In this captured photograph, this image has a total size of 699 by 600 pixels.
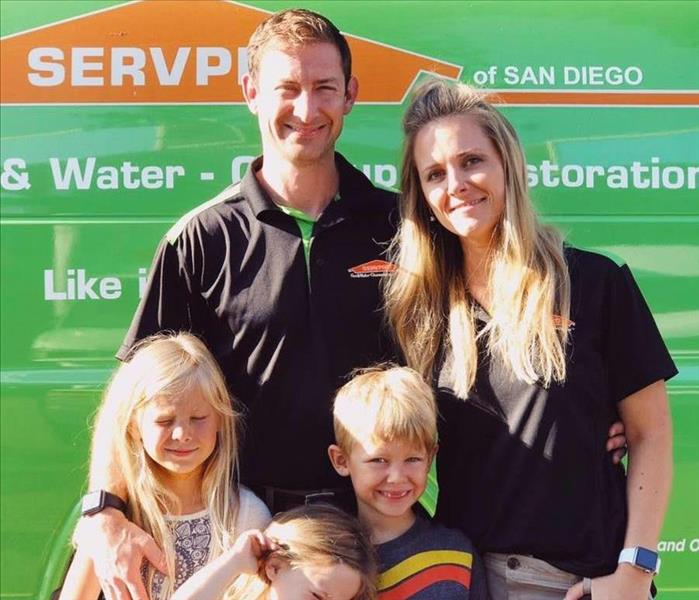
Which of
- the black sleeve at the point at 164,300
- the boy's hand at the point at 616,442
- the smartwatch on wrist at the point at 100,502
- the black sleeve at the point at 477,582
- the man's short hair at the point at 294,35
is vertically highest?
the man's short hair at the point at 294,35

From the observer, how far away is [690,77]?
10.4 ft

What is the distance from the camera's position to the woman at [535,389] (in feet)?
6.82

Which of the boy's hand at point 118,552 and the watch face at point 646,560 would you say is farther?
the boy's hand at point 118,552

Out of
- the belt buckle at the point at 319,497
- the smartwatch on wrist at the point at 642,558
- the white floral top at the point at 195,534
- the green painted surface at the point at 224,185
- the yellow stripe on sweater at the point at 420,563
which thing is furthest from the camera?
the green painted surface at the point at 224,185

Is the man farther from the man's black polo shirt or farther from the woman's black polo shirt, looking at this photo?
the woman's black polo shirt

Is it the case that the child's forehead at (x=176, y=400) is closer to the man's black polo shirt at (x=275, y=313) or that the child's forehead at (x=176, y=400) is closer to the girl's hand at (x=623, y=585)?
the man's black polo shirt at (x=275, y=313)

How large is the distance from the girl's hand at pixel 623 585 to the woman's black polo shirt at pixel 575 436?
21 millimetres

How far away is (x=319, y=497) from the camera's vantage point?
2.37 metres

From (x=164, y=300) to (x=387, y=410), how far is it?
0.61 m

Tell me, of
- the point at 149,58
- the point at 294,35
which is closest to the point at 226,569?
the point at 294,35

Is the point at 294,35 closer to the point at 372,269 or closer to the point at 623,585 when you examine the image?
the point at 372,269

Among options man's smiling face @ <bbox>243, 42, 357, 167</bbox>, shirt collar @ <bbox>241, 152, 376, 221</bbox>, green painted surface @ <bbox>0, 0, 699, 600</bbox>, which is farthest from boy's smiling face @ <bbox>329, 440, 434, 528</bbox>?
green painted surface @ <bbox>0, 0, 699, 600</bbox>

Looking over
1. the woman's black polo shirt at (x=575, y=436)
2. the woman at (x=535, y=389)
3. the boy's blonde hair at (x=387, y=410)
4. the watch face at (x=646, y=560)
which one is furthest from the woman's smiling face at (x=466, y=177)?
the watch face at (x=646, y=560)

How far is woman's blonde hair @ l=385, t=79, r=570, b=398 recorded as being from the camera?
6.92ft
